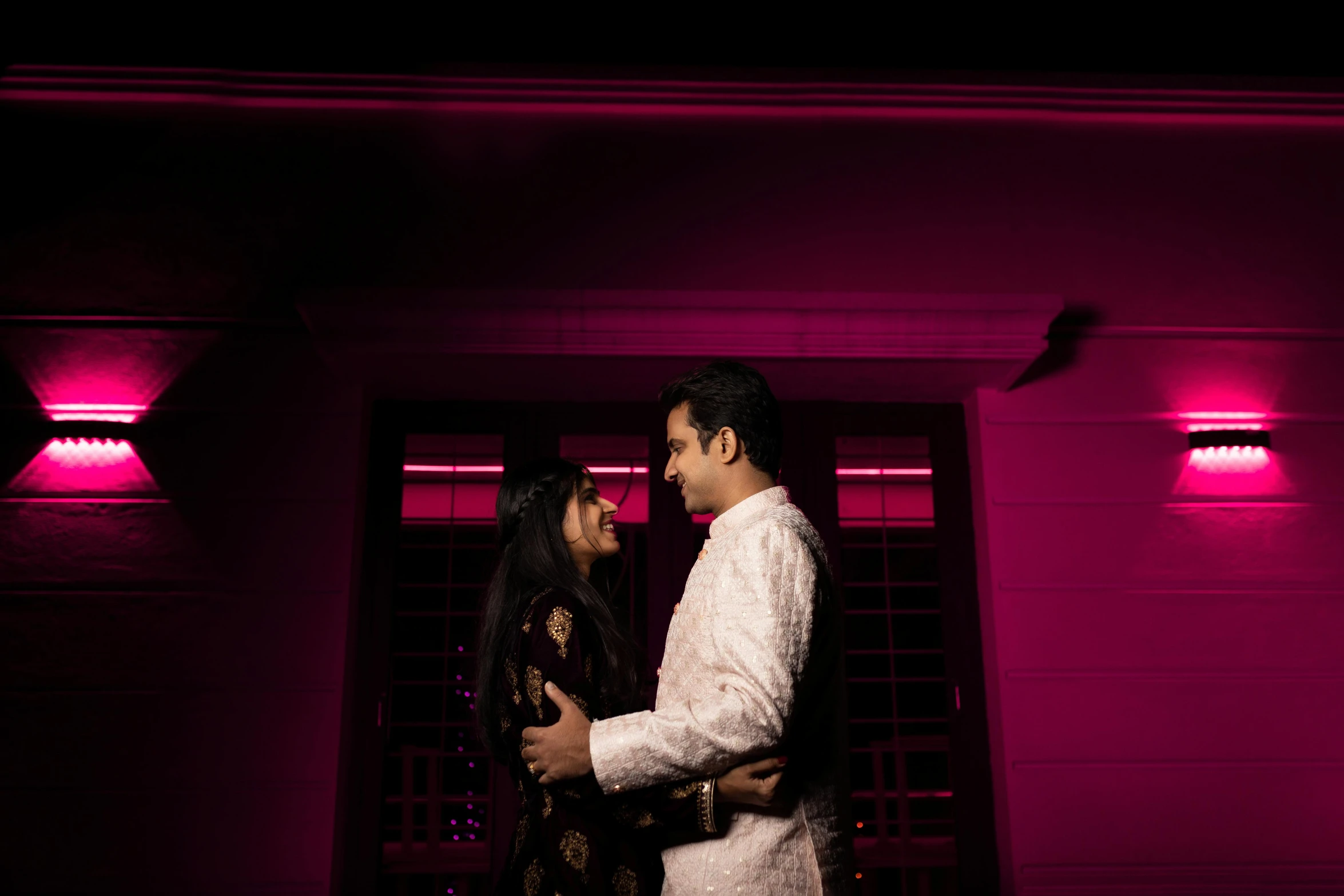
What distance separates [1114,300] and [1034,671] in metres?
1.67

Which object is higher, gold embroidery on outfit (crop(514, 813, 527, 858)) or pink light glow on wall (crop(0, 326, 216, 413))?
pink light glow on wall (crop(0, 326, 216, 413))

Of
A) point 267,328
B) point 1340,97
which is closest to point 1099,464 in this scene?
point 1340,97

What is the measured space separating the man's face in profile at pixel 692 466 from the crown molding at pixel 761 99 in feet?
9.58

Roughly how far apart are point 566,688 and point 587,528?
1.51 feet

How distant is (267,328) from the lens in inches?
144

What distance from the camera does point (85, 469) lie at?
350cm

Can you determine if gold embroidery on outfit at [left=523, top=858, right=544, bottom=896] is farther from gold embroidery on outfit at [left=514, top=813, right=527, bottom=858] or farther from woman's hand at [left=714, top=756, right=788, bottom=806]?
woman's hand at [left=714, top=756, right=788, bottom=806]

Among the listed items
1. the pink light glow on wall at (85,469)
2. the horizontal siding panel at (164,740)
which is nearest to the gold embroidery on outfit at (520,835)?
the horizontal siding panel at (164,740)

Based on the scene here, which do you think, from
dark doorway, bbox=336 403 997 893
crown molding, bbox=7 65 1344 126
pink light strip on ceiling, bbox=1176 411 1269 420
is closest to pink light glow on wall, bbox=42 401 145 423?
dark doorway, bbox=336 403 997 893

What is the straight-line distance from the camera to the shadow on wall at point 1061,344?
3732 millimetres

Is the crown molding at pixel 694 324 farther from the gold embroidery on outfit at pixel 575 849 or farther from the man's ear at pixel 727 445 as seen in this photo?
the gold embroidery on outfit at pixel 575 849

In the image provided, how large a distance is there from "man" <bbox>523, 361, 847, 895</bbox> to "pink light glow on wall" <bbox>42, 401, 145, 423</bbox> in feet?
9.59

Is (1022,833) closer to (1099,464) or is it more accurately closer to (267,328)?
(1099,464)

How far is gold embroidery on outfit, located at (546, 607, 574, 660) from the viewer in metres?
1.65
